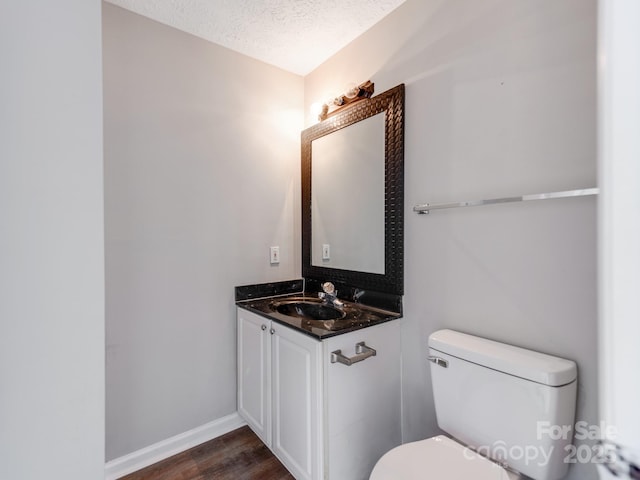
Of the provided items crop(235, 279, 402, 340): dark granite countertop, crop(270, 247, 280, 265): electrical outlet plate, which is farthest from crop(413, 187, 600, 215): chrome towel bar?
crop(270, 247, 280, 265): electrical outlet plate

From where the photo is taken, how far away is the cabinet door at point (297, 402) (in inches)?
50.6

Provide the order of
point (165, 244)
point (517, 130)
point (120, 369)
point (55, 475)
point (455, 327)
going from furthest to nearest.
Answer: point (165, 244) < point (120, 369) < point (455, 327) < point (517, 130) < point (55, 475)

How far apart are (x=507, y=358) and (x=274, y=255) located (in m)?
1.50

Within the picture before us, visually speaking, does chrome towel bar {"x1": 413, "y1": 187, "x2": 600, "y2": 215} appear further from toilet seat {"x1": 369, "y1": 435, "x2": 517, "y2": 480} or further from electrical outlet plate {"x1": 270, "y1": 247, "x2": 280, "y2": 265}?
electrical outlet plate {"x1": 270, "y1": 247, "x2": 280, "y2": 265}

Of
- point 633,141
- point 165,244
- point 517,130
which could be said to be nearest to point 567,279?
point 517,130

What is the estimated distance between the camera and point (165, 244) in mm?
1682

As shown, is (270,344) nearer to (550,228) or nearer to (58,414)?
(58,414)

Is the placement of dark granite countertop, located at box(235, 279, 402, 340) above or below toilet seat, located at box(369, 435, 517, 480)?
above

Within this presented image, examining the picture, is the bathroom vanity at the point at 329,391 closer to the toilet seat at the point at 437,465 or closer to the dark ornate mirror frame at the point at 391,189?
the dark ornate mirror frame at the point at 391,189

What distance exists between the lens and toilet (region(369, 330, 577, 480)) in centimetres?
94

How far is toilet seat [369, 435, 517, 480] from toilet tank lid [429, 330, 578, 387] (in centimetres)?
32

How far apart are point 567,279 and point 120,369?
2051 mm

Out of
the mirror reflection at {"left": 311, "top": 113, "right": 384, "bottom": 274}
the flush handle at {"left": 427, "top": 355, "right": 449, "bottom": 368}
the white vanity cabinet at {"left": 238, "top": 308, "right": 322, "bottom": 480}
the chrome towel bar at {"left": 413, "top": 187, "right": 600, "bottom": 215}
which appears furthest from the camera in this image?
the mirror reflection at {"left": 311, "top": 113, "right": 384, "bottom": 274}

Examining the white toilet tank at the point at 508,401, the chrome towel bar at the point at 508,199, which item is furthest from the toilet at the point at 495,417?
the chrome towel bar at the point at 508,199
